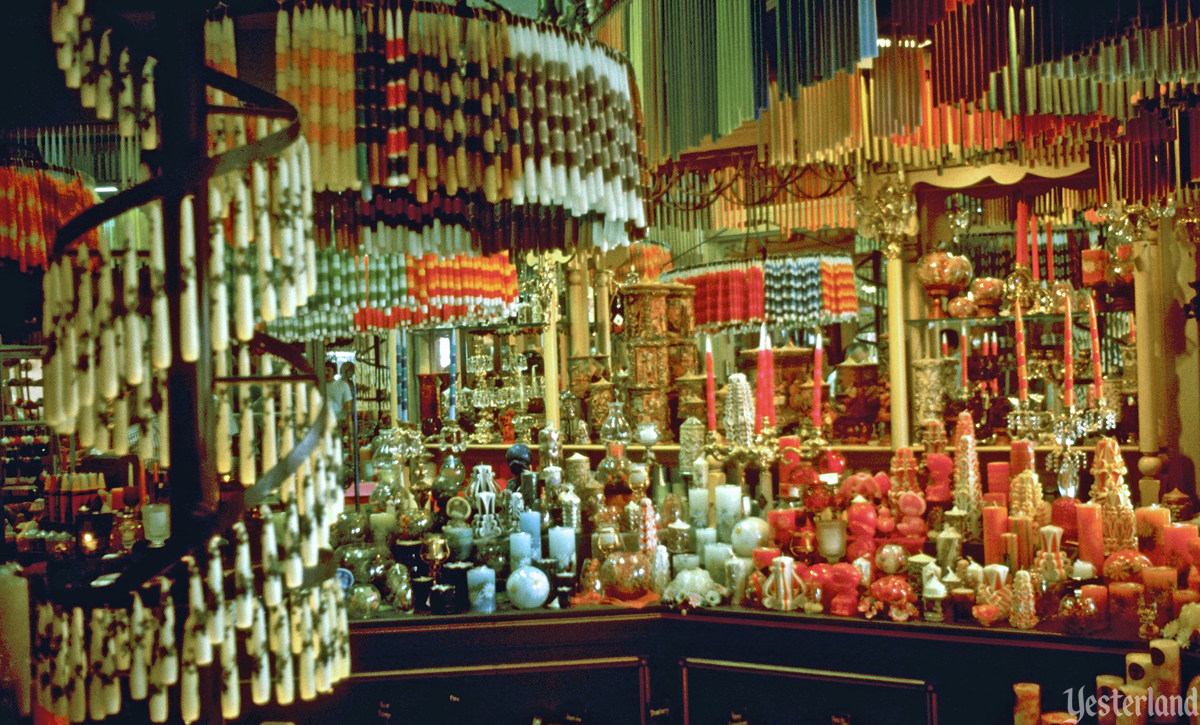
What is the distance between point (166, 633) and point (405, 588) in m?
1.67

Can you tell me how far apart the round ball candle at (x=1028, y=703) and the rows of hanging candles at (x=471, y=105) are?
5.59 feet

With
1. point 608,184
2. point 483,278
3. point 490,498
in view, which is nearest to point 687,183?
point 483,278

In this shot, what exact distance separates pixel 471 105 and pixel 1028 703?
1.97 m

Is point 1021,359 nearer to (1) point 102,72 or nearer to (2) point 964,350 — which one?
(2) point 964,350

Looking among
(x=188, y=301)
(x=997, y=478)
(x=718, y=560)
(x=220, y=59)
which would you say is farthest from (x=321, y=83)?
(x=997, y=478)

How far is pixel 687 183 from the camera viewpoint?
383 centimetres

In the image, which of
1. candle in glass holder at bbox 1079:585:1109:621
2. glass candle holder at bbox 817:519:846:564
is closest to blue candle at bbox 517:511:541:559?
glass candle holder at bbox 817:519:846:564

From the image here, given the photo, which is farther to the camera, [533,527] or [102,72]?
[533,527]

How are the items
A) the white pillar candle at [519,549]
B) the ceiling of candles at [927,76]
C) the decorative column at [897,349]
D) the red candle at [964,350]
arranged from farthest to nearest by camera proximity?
the decorative column at [897,349] → the red candle at [964,350] → the white pillar candle at [519,549] → the ceiling of candles at [927,76]

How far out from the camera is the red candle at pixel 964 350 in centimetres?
380

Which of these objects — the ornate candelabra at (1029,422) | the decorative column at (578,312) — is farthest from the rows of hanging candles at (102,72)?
the decorative column at (578,312)

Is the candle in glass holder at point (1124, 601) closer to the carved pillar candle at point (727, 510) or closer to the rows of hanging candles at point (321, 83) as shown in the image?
the carved pillar candle at point (727, 510)

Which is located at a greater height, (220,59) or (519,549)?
(220,59)

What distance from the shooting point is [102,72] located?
3.52 ft
